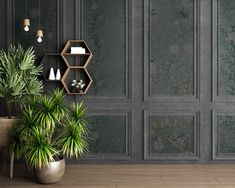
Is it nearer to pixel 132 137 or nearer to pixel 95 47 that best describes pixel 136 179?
pixel 132 137

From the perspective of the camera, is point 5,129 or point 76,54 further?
point 76,54

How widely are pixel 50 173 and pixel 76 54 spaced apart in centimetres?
173

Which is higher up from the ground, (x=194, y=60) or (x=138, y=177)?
(x=194, y=60)

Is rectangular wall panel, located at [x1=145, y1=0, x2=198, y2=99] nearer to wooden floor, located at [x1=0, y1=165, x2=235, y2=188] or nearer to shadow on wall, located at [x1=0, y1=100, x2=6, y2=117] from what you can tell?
wooden floor, located at [x1=0, y1=165, x2=235, y2=188]

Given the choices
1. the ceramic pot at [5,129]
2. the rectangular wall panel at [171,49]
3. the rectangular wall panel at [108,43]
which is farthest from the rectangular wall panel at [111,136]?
the ceramic pot at [5,129]

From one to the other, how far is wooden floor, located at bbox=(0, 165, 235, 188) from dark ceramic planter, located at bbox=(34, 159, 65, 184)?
0.07 metres

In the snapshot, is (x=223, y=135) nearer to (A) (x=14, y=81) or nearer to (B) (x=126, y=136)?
(B) (x=126, y=136)

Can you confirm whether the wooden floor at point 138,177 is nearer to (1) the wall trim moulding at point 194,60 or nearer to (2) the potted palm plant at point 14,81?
(2) the potted palm plant at point 14,81

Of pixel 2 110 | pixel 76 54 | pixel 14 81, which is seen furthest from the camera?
pixel 2 110

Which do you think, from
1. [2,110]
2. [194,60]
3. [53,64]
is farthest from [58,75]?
[194,60]

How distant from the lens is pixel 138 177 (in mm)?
4434

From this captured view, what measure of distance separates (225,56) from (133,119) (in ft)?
5.31

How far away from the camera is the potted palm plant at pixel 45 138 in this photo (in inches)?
157

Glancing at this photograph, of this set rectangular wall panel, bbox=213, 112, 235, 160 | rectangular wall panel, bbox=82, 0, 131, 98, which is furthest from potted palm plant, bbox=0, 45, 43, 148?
rectangular wall panel, bbox=213, 112, 235, 160
